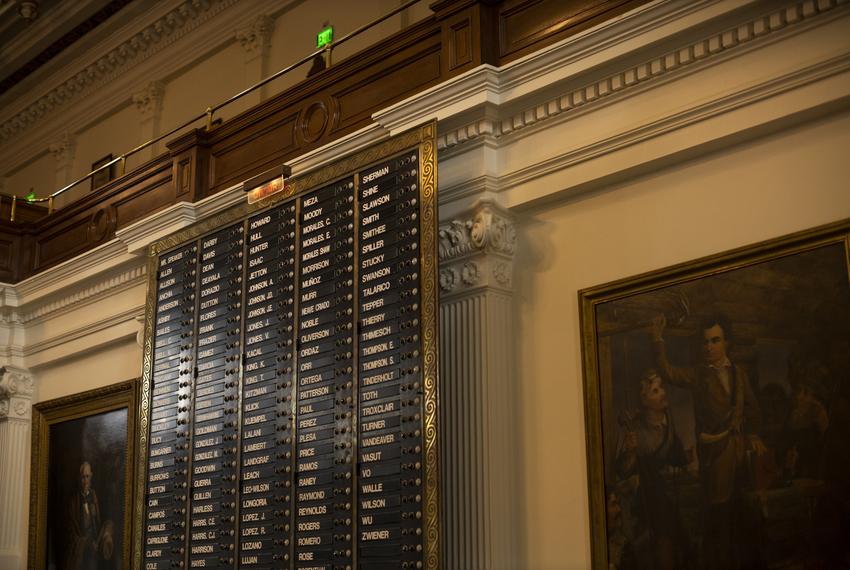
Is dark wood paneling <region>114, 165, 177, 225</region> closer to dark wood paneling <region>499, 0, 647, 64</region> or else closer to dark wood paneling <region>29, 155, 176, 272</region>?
dark wood paneling <region>29, 155, 176, 272</region>

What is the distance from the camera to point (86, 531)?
11406 mm

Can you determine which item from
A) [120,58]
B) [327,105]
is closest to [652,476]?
[327,105]

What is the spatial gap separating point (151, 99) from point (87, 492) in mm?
5550

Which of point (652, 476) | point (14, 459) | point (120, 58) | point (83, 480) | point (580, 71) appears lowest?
point (652, 476)

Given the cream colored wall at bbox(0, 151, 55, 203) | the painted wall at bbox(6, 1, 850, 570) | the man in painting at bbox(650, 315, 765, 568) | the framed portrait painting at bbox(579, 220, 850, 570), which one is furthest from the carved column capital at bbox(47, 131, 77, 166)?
the man in painting at bbox(650, 315, 765, 568)

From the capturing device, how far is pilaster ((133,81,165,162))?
14.4 m

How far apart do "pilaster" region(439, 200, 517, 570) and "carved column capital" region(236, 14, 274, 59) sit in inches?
226

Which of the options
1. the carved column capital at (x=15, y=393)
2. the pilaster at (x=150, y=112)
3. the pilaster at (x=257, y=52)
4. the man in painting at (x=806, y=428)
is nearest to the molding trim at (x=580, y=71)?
the man in painting at (x=806, y=428)

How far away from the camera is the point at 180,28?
14.2 m

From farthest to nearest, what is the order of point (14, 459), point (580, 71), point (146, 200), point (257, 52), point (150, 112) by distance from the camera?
point (150, 112) < point (257, 52) < point (14, 459) < point (146, 200) < point (580, 71)

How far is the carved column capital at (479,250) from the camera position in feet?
25.4

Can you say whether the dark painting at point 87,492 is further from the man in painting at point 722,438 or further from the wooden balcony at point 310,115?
the man in painting at point 722,438

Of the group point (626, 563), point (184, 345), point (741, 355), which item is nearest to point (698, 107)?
point (741, 355)

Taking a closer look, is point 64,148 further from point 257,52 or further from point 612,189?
point 612,189
